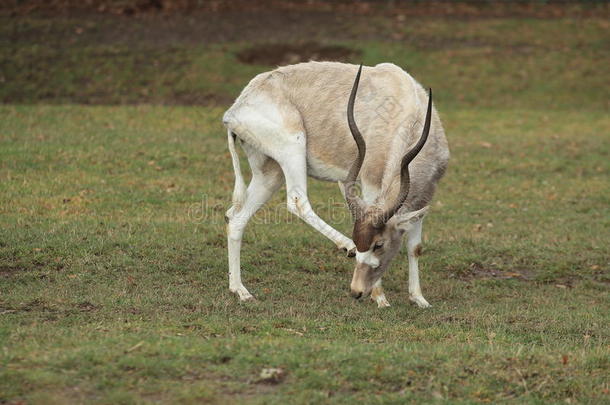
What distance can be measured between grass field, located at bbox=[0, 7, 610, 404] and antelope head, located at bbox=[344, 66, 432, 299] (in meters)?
0.42

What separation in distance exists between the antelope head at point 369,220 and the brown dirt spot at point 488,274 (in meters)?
2.32

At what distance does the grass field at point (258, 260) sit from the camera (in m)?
6.78

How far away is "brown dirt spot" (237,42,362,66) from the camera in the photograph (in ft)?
77.2

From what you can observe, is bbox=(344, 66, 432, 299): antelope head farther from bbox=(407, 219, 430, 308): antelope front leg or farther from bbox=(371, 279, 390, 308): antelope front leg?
bbox=(407, 219, 430, 308): antelope front leg

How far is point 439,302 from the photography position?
9984 millimetres

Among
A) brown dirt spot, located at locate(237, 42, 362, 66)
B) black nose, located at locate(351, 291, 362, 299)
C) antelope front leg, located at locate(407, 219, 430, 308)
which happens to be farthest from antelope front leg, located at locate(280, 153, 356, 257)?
brown dirt spot, located at locate(237, 42, 362, 66)

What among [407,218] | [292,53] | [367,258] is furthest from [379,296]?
[292,53]


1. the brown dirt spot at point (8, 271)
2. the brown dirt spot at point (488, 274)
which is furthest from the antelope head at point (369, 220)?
the brown dirt spot at point (8, 271)

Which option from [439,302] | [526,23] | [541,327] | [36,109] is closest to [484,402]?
[541,327]

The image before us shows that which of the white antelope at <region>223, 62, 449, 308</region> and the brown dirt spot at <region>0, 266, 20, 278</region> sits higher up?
the white antelope at <region>223, 62, 449, 308</region>

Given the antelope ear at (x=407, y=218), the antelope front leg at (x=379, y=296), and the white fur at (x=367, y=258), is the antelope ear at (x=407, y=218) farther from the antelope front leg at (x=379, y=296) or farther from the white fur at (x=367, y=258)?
the antelope front leg at (x=379, y=296)

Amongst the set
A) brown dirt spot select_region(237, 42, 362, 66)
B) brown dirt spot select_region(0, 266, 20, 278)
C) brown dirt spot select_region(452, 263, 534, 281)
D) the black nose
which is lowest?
brown dirt spot select_region(237, 42, 362, 66)

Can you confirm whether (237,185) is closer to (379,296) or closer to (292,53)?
(379,296)

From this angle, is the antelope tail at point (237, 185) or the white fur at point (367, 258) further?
the antelope tail at point (237, 185)
